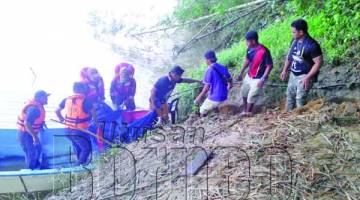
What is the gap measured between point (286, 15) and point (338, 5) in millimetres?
3996

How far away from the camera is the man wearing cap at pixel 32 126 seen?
301 inches

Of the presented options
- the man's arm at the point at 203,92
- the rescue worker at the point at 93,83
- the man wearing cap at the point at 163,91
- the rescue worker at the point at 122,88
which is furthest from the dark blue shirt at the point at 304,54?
the rescue worker at the point at 122,88

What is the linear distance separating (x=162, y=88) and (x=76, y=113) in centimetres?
158

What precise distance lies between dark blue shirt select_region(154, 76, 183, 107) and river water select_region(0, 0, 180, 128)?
673 centimetres

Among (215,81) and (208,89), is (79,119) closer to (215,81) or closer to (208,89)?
(208,89)

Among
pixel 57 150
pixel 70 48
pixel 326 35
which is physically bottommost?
pixel 57 150

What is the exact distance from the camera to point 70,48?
24.0 meters

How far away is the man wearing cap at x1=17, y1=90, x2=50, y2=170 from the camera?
7645 millimetres

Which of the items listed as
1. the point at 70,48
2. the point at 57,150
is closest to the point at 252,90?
the point at 57,150

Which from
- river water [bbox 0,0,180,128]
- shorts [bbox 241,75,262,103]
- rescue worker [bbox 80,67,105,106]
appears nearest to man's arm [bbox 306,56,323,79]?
shorts [bbox 241,75,262,103]

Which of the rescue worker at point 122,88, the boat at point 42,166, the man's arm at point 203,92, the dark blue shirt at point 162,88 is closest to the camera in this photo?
the boat at point 42,166

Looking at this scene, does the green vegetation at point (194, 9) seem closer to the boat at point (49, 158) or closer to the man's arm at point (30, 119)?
the boat at point (49, 158)

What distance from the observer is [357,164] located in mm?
4039

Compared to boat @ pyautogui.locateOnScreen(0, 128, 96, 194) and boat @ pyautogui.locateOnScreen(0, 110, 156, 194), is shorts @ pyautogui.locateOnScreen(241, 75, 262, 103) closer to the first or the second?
boat @ pyautogui.locateOnScreen(0, 110, 156, 194)
